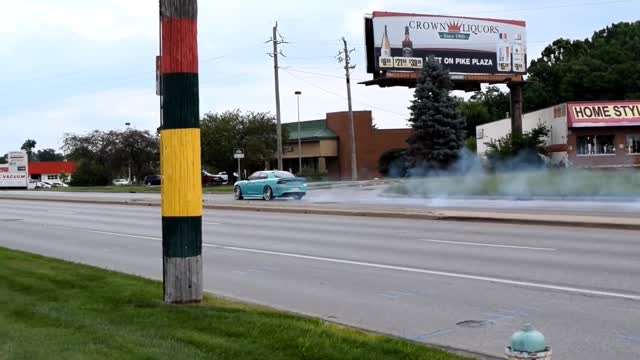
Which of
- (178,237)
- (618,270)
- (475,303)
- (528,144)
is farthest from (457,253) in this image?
(528,144)

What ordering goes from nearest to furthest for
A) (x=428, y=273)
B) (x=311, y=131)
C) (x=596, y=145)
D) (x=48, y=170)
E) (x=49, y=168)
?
1. (x=428, y=273)
2. (x=596, y=145)
3. (x=311, y=131)
4. (x=48, y=170)
5. (x=49, y=168)

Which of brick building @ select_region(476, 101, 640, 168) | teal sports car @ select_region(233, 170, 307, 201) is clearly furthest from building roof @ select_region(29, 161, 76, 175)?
teal sports car @ select_region(233, 170, 307, 201)

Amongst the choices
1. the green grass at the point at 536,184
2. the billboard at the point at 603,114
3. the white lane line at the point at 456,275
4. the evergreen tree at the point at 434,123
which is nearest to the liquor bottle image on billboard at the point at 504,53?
the billboard at the point at 603,114

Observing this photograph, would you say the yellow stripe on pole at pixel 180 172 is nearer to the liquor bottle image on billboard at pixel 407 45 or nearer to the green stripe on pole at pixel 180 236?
the green stripe on pole at pixel 180 236

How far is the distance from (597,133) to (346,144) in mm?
28408

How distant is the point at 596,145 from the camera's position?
5422 cm

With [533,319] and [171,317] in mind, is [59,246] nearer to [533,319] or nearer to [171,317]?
[171,317]

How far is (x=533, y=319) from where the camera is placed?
8109 mm

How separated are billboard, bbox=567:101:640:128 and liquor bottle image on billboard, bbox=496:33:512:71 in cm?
552

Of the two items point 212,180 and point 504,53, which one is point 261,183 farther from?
point 212,180

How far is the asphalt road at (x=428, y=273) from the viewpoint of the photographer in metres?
7.82

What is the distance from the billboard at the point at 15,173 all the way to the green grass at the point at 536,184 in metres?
55.2

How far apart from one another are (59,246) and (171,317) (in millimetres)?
10836

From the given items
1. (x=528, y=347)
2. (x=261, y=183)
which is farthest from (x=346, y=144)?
(x=528, y=347)
